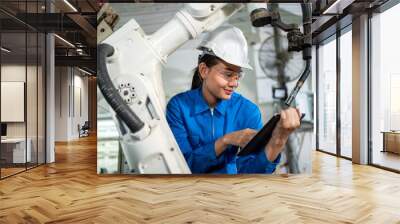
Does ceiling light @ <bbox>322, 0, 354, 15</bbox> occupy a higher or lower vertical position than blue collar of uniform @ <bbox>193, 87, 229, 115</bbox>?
higher

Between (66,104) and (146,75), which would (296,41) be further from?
(66,104)

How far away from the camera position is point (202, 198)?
4941mm

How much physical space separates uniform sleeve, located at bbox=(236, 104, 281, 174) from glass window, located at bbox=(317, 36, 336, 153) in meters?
4.34

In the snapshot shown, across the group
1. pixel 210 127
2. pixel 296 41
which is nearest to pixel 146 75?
pixel 210 127

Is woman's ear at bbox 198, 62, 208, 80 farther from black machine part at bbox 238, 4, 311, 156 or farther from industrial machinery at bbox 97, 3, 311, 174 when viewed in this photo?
black machine part at bbox 238, 4, 311, 156

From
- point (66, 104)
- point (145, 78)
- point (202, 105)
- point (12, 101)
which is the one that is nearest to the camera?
point (202, 105)

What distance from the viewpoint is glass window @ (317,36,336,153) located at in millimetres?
10156

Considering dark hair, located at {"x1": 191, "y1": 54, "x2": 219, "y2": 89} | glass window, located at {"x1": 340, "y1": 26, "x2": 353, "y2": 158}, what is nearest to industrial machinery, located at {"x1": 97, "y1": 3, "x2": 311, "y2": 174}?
dark hair, located at {"x1": 191, "y1": 54, "x2": 219, "y2": 89}

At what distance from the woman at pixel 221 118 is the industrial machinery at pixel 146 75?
24cm

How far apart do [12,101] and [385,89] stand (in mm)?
6997

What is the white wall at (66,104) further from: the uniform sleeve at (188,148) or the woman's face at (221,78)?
the woman's face at (221,78)

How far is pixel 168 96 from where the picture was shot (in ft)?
20.9

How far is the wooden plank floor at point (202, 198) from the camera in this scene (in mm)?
4043

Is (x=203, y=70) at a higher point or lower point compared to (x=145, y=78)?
higher
